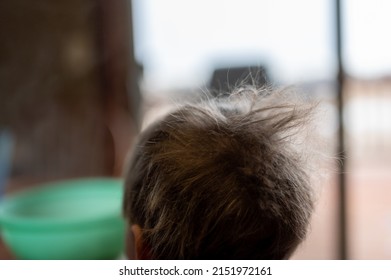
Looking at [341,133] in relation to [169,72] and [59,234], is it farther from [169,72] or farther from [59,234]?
[59,234]

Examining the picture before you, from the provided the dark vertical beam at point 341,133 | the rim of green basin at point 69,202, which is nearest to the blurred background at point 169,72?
the dark vertical beam at point 341,133

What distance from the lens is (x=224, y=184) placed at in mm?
467

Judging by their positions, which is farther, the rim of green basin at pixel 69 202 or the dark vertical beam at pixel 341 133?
the dark vertical beam at pixel 341 133

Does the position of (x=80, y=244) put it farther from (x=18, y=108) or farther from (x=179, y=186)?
(x=18, y=108)

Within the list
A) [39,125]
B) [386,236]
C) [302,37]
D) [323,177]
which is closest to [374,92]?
[302,37]

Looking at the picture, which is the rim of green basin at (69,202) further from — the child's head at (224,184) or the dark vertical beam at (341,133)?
the dark vertical beam at (341,133)

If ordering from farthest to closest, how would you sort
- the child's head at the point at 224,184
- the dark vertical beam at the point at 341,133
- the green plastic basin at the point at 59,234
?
1. the dark vertical beam at the point at 341,133
2. the green plastic basin at the point at 59,234
3. the child's head at the point at 224,184

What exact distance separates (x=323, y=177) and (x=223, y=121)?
0.17 m

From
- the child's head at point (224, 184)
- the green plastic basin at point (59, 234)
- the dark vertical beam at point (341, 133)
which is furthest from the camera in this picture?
the dark vertical beam at point (341, 133)

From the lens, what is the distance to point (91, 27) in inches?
47.3

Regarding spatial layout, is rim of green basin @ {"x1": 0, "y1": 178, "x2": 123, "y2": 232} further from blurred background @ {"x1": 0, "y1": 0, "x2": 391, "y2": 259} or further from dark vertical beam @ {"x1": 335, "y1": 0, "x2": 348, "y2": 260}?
dark vertical beam @ {"x1": 335, "y1": 0, "x2": 348, "y2": 260}

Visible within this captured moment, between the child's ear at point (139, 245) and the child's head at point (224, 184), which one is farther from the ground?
the child's head at point (224, 184)

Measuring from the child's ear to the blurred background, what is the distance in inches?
19.2

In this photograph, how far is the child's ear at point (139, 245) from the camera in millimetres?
525
